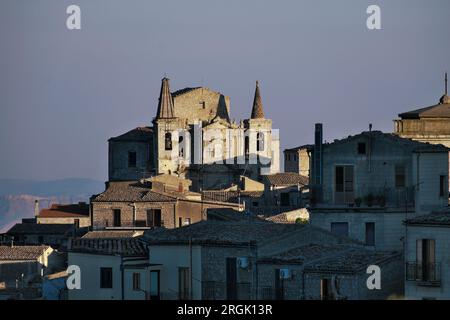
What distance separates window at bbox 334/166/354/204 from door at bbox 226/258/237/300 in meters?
6.63

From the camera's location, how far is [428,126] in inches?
2611

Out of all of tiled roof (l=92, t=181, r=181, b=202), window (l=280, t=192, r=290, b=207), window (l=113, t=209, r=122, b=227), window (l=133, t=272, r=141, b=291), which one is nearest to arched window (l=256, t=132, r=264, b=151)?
window (l=280, t=192, r=290, b=207)

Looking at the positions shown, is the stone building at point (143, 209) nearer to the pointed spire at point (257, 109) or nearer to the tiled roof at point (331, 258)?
the tiled roof at point (331, 258)

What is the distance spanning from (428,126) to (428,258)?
2147 centimetres

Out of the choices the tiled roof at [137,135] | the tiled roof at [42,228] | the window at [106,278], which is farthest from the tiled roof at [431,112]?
the tiled roof at [137,135]

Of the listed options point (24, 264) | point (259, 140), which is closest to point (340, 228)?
point (24, 264)

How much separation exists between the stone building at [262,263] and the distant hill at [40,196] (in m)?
88.5

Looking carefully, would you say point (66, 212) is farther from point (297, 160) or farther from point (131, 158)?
point (297, 160)

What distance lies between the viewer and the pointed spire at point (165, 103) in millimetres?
116750
